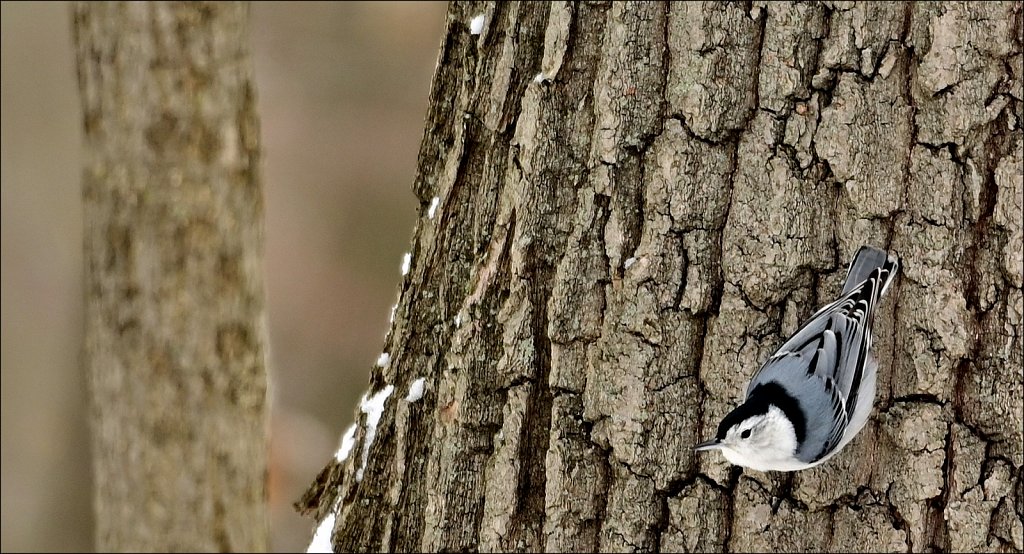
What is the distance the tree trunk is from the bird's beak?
1.99 meters

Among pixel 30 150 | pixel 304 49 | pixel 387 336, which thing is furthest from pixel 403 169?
pixel 387 336

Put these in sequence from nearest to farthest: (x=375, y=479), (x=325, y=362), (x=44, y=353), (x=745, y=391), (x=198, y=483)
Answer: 1. (x=745, y=391)
2. (x=375, y=479)
3. (x=198, y=483)
4. (x=44, y=353)
5. (x=325, y=362)

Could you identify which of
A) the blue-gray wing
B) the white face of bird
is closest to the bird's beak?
the white face of bird

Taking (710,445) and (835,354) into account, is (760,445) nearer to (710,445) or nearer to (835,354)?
(710,445)

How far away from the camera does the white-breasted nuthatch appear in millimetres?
1462

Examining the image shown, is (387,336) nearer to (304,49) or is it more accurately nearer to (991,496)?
(991,496)

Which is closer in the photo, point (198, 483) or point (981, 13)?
point (981, 13)

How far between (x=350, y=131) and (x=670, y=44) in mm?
6275

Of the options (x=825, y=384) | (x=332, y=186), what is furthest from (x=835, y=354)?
(x=332, y=186)

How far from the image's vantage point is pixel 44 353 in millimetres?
4062

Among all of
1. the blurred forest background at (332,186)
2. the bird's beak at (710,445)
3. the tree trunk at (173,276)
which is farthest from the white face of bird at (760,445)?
the blurred forest background at (332,186)

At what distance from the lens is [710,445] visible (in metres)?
1.50

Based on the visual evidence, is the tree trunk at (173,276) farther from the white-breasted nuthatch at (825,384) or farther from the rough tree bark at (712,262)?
the white-breasted nuthatch at (825,384)

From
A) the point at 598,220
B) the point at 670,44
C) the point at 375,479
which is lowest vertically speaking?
the point at 375,479
